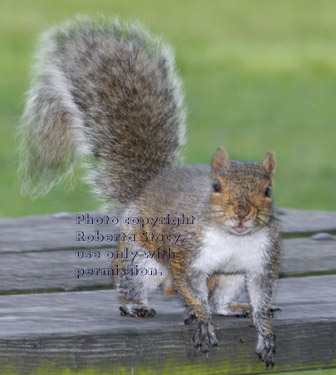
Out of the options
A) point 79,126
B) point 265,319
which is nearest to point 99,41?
point 79,126

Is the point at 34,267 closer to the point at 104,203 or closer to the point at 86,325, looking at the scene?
the point at 104,203

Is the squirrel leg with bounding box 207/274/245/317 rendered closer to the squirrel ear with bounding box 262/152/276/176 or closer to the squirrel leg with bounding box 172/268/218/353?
the squirrel leg with bounding box 172/268/218/353

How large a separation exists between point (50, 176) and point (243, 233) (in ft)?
3.13

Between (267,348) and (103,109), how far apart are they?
2.79ft

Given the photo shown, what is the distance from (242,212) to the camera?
1978 mm

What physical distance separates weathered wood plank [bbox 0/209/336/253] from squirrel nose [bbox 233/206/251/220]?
2.26ft

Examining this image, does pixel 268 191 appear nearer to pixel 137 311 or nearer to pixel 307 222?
pixel 137 311

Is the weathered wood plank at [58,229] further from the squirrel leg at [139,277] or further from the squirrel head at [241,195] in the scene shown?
the squirrel head at [241,195]

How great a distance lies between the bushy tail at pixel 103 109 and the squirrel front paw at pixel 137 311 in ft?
1.34

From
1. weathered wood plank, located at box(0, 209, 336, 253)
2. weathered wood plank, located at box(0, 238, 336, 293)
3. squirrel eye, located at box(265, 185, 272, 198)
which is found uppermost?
squirrel eye, located at box(265, 185, 272, 198)

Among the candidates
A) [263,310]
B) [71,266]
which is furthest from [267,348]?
[71,266]

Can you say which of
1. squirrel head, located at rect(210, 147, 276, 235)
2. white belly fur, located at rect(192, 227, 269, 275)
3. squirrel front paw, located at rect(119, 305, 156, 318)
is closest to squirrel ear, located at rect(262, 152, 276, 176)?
squirrel head, located at rect(210, 147, 276, 235)

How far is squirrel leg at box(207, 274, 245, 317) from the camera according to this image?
2.19m

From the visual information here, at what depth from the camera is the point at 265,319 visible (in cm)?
206
